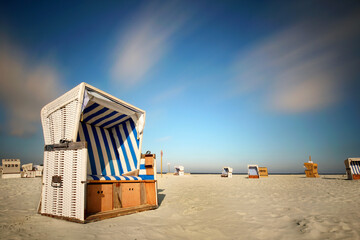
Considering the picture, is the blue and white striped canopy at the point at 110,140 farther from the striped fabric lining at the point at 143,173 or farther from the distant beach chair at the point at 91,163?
the striped fabric lining at the point at 143,173

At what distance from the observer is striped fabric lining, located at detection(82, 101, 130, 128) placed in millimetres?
5632

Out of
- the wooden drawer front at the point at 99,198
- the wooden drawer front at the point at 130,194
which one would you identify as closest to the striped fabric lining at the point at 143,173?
the wooden drawer front at the point at 130,194

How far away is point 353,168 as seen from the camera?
586 inches

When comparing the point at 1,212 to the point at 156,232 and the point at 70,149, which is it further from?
the point at 156,232

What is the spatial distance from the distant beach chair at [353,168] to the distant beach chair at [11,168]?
1234 inches

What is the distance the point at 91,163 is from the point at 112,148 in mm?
974

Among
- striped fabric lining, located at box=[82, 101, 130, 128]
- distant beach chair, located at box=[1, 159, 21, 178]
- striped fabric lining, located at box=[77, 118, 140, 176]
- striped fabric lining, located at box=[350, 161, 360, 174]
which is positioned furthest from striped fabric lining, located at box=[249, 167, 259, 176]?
distant beach chair, located at box=[1, 159, 21, 178]

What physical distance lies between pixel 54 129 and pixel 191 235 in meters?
3.96

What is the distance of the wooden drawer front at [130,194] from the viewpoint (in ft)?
16.4

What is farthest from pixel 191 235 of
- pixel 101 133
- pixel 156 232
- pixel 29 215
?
pixel 101 133

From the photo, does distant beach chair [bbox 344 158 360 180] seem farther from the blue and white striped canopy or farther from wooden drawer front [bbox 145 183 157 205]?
the blue and white striped canopy

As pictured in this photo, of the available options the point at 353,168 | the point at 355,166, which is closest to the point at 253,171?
the point at 353,168

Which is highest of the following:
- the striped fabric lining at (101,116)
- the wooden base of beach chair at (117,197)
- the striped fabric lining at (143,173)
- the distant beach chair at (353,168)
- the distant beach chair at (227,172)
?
the striped fabric lining at (101,116)

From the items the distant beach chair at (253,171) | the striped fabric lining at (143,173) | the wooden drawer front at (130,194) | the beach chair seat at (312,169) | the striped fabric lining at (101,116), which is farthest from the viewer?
the distant beach chair at (253,171)
